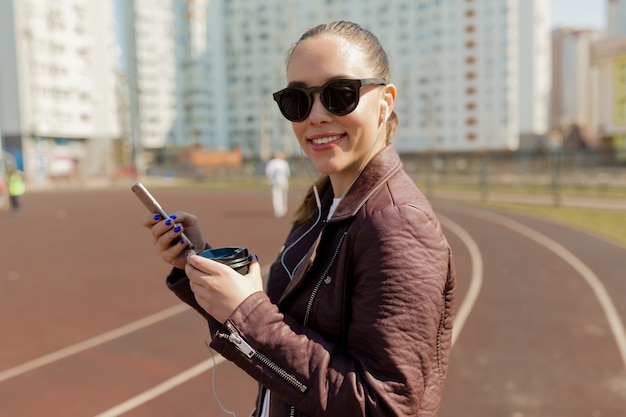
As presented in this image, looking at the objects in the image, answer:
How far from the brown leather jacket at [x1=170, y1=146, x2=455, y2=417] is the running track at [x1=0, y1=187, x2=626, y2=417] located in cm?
292

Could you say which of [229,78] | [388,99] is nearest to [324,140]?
[388,99]

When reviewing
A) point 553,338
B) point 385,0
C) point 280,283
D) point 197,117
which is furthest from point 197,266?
point 197,117

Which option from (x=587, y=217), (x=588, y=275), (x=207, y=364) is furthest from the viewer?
(x=587, y=217)

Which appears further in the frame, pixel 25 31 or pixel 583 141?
pixel 583 141

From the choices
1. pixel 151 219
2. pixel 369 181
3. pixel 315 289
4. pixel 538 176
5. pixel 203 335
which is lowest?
pixel 203 335

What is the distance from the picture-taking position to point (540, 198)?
70.0 feet

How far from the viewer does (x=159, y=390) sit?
4.44 metres

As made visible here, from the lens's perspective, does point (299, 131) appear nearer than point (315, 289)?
No

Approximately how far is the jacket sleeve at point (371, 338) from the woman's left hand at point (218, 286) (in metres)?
0.02

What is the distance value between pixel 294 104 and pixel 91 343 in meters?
5.07

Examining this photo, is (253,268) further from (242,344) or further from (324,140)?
(324,140)

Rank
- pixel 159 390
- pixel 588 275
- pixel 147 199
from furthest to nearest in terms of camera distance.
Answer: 1. pixel 588 275
2. pixel 159 390
3. pixel 147 199

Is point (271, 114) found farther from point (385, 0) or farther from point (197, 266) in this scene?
point (197, 266)

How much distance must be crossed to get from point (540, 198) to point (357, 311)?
22011mm
